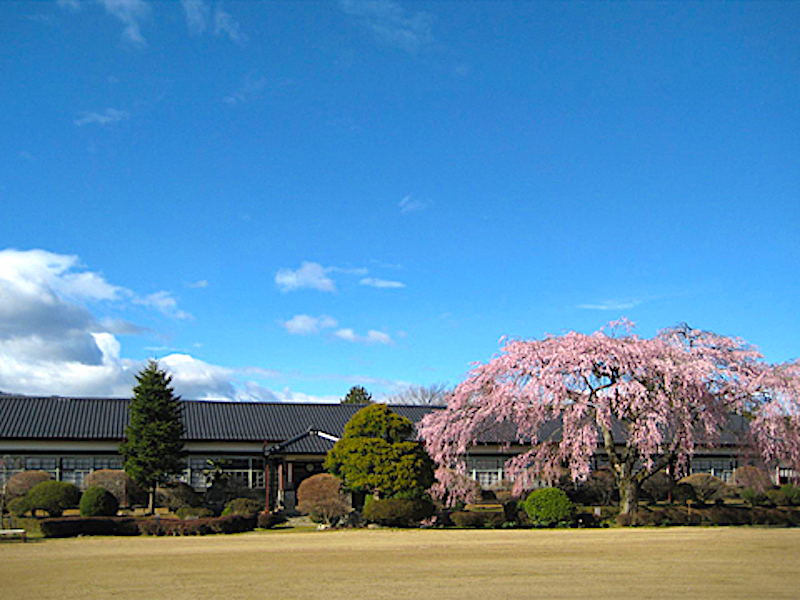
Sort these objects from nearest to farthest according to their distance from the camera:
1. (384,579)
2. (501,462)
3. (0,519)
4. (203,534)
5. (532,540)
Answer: (384,579) < (532,540) < (203,534) < (0,519) < (501,462)

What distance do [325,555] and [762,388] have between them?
15781 millimetres

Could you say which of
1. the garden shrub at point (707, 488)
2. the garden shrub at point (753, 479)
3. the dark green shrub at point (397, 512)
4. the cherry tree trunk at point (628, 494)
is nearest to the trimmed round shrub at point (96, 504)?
the dark green shrub at point (397, 512)

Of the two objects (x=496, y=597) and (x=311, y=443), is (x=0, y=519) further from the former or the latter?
(x=496, y=597)

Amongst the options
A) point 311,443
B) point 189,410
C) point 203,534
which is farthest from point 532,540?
point 189,410

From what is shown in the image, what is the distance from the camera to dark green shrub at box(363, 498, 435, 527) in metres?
24.1

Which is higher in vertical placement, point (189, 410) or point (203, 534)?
point (189, 410)

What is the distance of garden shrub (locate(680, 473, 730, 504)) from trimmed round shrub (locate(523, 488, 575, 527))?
427 inches

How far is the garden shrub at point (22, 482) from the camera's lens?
1151 inches

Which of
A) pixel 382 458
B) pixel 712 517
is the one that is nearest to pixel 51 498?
pixel 382 458

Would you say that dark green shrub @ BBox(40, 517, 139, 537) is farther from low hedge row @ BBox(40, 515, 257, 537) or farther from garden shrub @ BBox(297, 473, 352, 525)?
garden shrub @ BBox(297, 473, 352, 525)

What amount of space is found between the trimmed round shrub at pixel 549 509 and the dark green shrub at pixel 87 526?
39.3 ft

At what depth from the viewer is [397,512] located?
24.1 meters

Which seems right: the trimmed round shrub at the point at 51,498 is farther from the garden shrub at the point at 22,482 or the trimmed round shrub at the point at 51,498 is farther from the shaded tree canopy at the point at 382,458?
the shaded tree canopy at the point at 382,458

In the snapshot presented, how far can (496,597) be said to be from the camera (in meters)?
11.2
